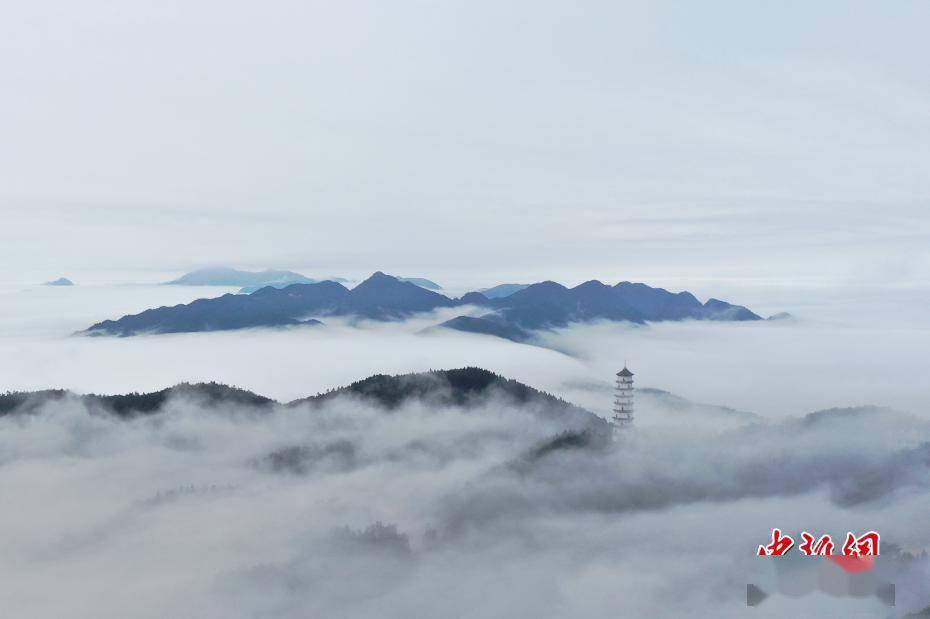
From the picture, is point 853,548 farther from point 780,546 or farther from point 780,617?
point 780,546

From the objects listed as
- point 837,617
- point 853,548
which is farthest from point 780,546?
point 853,548

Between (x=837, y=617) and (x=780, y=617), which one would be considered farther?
(x=780, y=617)

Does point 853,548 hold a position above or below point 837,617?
above

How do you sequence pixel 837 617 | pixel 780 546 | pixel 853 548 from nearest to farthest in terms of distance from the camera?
pixel 780 546 → pixel 837 617 → pixel 853 548

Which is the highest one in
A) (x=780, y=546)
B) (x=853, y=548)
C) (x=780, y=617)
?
(x=780, y=546)

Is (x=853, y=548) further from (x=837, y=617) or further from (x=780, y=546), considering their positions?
(x=780, y=546)

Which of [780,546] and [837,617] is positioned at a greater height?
[780,546]

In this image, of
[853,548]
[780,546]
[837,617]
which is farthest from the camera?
[853,548]

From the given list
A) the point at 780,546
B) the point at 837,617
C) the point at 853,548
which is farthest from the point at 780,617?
the point at 780,546

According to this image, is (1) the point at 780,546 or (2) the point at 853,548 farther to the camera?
(2) the point at 853,548
